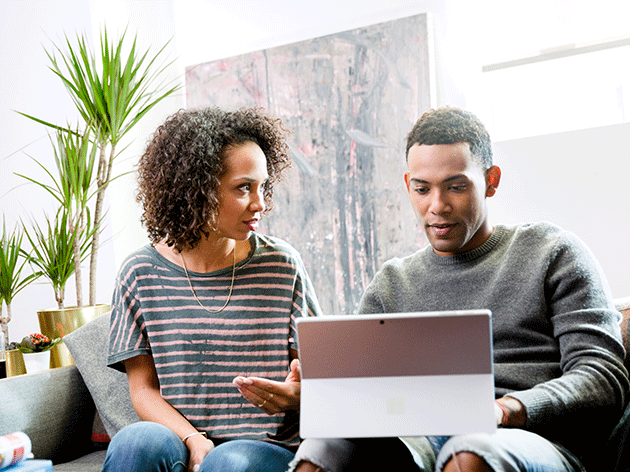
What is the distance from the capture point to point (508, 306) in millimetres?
1454

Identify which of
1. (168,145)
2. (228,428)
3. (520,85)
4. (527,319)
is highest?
(520,85)

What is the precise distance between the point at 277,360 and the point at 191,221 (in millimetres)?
431

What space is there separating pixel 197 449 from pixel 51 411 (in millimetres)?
647

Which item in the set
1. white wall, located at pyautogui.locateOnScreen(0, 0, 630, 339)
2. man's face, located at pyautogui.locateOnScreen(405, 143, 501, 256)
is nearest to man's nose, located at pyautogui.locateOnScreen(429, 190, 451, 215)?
man's face, located at pyautogui.locateOnScreen(405, 143, 501, 256)

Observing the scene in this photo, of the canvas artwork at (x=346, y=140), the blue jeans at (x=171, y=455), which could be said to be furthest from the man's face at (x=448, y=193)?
the canvas artwork at (x=346, y=140)

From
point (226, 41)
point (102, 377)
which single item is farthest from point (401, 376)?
point (226, 41)

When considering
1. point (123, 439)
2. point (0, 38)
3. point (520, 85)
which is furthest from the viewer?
point (0, 38)

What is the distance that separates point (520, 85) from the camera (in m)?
2.48

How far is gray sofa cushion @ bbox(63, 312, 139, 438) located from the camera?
182 centimetres

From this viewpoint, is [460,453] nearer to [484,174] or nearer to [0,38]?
[484,174]

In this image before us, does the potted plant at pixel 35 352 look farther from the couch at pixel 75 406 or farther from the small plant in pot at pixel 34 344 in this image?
the couch at pixel 75 406

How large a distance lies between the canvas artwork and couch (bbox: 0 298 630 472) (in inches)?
41.6

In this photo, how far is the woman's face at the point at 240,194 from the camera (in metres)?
1.63

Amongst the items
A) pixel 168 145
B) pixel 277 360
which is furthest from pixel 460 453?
pixel 168 145
